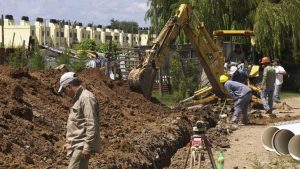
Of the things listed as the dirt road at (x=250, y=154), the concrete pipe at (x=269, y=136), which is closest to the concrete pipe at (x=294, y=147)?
the dirt road at (x=250, y=154)

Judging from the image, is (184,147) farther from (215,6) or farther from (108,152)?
(215,6)

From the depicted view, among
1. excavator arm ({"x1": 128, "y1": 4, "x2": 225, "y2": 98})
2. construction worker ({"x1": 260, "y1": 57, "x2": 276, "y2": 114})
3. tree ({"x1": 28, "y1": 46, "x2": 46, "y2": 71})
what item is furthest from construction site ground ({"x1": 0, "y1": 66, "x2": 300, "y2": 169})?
tree ({"x1": 28, "y1": 46, "x2": 46, "y2": 71})

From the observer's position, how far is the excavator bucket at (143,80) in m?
17.0

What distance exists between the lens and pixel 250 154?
39.1 feet

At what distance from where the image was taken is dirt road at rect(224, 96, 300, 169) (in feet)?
34.6

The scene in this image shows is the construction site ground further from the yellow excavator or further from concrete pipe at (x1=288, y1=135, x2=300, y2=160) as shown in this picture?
the yellow excavator

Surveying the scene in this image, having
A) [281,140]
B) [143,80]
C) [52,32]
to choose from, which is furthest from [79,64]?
[52,32]

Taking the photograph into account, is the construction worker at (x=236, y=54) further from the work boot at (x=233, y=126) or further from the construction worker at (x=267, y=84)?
the work boot at (x=233, y=126)

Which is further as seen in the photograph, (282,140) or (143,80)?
(143,80)

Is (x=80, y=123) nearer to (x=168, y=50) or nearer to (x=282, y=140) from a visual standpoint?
(x=282, y=140)

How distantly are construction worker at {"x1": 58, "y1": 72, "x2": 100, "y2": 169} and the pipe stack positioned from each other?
505 cm

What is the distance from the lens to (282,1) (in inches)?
1271

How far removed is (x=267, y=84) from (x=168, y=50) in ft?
10.6

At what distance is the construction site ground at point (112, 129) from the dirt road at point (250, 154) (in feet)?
0.06
